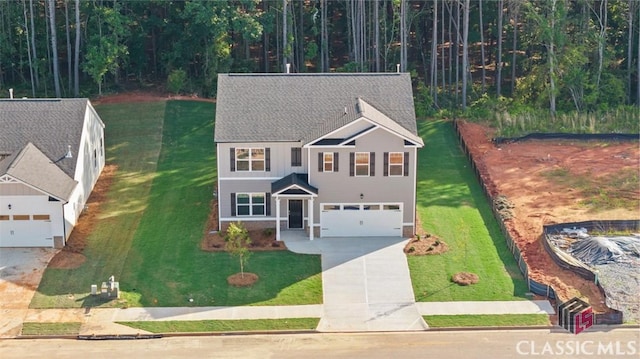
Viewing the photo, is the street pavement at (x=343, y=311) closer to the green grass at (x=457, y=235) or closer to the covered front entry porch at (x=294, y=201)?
the green grass at (x=457, y=235)

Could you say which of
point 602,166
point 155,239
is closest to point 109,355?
point 155,239

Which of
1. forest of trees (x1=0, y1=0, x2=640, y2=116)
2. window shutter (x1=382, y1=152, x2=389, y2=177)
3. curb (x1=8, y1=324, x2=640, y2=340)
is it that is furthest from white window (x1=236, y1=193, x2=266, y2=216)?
forest of trees (x1=0, y1=0, x2=640, y2=116)

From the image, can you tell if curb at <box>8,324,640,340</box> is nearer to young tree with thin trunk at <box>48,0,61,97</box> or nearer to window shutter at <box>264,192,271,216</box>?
window shutter at <box>264,192,271,216</box>

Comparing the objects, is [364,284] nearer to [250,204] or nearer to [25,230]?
[250,204]

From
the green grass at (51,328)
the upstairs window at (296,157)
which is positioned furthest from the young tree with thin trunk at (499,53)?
the green grass at (51,328)

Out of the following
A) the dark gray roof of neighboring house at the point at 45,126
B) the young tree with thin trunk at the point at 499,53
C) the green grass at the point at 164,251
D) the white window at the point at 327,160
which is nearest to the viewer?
the green grass at the point at 164,251

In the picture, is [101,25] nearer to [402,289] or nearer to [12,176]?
[12,176]

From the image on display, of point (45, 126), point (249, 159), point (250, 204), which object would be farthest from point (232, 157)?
point (45, 126)
